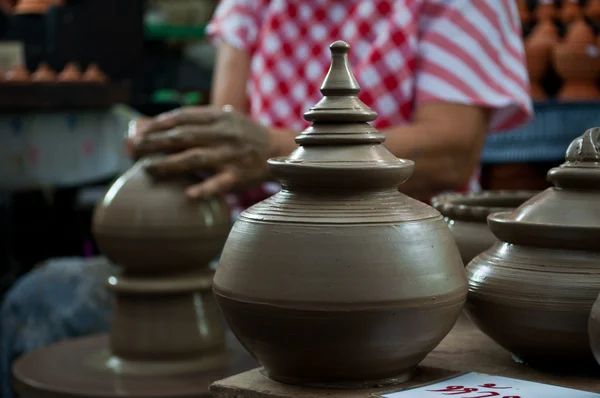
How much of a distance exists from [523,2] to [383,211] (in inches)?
137

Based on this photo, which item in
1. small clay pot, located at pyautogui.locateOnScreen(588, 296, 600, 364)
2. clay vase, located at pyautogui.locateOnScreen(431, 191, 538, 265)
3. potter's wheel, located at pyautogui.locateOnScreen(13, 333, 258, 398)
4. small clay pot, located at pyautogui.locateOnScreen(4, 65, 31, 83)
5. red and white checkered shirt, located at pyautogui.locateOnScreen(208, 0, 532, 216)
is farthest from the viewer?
small clay pot, located at pyautogui.locateOnScreen(4, 65, 31, 83)

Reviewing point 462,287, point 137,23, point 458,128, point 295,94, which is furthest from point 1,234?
point 462,287

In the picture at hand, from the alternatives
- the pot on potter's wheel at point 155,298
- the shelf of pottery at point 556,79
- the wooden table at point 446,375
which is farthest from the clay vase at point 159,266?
the shelf of pottery at point 556,79

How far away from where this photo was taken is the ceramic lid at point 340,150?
2.36 ft

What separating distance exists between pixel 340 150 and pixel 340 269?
109 millimetres

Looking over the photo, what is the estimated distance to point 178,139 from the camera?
1415 mm

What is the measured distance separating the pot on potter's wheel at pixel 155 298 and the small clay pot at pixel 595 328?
74 centimetres

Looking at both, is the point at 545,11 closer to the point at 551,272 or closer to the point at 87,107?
the point at 87,107

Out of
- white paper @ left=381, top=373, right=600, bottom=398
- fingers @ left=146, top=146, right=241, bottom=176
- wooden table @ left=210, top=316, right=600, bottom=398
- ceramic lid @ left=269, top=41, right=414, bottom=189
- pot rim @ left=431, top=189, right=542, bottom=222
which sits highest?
A: ceramic lid @ left=269, top=41, right=414, bottom=189

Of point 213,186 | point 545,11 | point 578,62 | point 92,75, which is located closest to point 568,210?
point 213,186

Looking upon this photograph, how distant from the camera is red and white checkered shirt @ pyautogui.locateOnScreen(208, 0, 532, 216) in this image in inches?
69.6

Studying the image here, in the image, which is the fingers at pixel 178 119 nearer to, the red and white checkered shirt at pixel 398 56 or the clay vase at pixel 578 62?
the red and white checkered shirt at pixel 398 56

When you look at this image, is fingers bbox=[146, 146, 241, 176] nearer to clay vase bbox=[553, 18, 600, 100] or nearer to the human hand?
the human hand

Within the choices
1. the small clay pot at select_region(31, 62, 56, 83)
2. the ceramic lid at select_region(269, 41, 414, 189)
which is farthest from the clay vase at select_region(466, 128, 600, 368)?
the small clay pot at select_region(31, 62, 56, 83)
